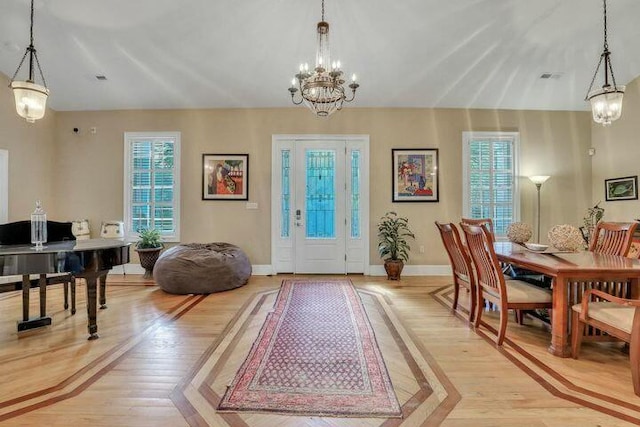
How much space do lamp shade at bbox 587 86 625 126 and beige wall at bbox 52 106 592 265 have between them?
2.39 metres

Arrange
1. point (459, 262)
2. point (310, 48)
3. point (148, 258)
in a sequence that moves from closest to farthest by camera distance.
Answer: point (459, 262) < point (310, 48) < point (148, 258)

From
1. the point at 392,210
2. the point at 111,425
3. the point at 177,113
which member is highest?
the point at 177,113

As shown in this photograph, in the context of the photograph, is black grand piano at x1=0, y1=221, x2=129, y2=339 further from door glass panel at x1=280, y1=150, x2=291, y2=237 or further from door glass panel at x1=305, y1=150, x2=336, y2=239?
door glass panel at x1=305, y1=150, x2=336, y2=239

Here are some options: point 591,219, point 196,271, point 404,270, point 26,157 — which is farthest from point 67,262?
point 591,219

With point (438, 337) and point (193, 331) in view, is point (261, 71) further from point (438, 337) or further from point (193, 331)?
point (438, 337)

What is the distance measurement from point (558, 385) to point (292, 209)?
397 cm

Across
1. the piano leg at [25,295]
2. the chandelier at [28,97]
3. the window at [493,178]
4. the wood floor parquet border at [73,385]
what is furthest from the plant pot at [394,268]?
the chandelier at [28,97]

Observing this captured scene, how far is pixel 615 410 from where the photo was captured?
67.3 inches

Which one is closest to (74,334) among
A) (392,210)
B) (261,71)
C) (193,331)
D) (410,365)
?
(193,331)

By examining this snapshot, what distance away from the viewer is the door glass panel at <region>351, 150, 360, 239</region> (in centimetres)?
520

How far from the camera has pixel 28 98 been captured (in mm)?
2699

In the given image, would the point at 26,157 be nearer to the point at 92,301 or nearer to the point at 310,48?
the point at 92,301

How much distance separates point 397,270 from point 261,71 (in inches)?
140

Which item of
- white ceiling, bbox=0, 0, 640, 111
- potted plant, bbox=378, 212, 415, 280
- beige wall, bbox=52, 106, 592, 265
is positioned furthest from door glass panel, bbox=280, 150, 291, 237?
potted plant, bbox=378, 212, 415, 280
